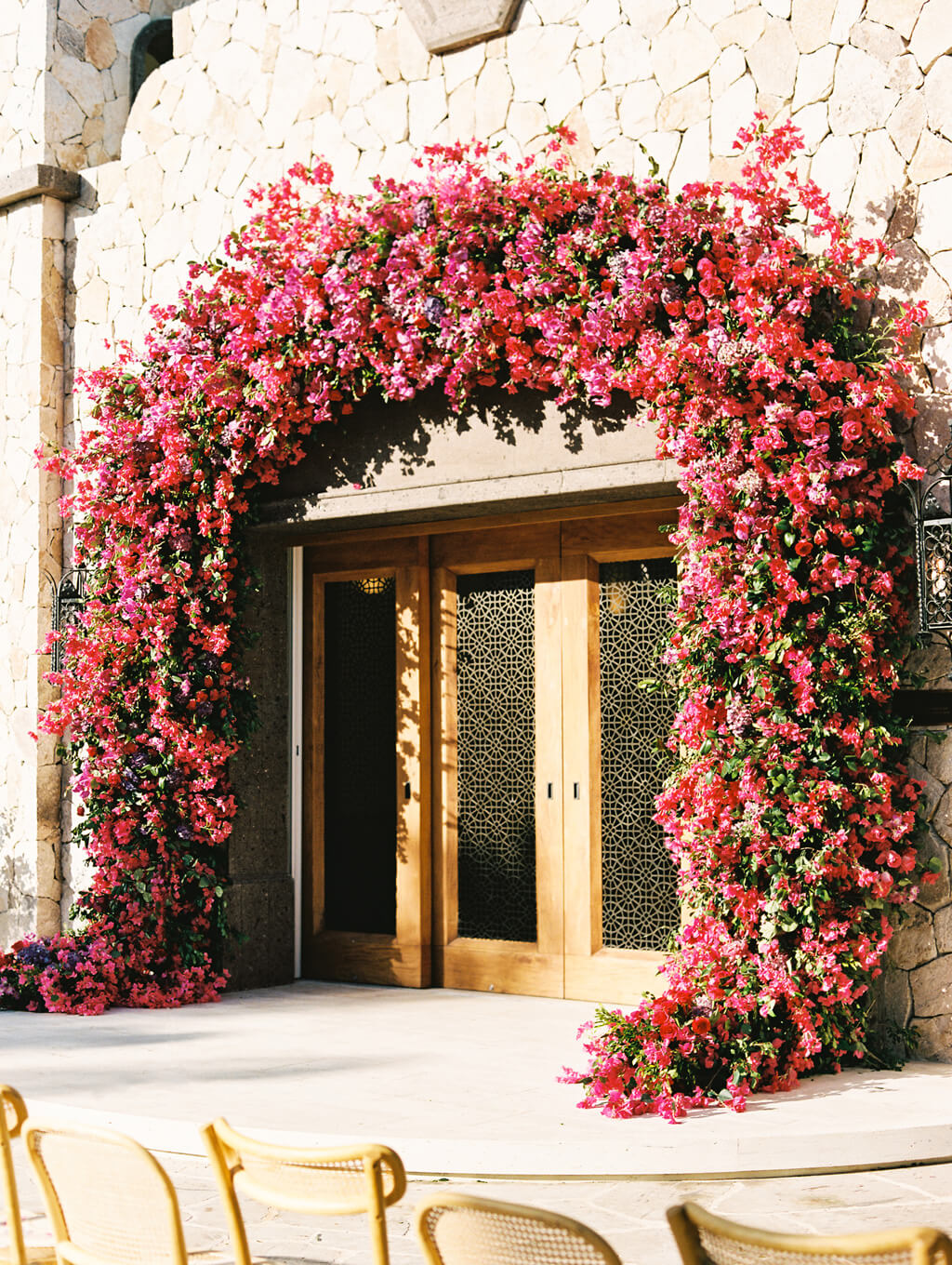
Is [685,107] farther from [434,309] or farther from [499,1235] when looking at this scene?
[499,1235]

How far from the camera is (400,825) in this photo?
8484 millimetres

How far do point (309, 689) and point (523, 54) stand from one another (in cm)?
394

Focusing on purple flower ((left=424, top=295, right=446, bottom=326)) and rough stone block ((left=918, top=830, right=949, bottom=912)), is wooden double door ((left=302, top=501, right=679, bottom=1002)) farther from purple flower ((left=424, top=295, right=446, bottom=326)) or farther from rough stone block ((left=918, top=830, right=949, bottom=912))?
rough stone block ((left=918, top=830, right=949, bottom=912))

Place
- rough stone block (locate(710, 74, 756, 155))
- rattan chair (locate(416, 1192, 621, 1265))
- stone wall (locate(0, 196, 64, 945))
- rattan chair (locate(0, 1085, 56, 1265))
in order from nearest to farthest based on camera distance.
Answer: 1. rattan chair (locate(416, 1192, 621, 1265))
2. rattan chair (locate(0, 1085, 56, 1265))
3. rough stone block (locate(710, 74, 756, 155))
4. stone wall (locate(0, 196, 64, 945))

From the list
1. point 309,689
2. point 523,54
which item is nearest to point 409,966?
point 309,689

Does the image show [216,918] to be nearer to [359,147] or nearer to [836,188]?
[359,147]

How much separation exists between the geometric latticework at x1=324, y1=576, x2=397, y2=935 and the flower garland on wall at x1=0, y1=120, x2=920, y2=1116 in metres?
0.71

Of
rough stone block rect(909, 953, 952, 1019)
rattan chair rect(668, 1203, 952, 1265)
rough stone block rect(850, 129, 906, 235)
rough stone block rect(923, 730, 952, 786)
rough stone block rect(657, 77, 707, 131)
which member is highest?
rough stone block rect(657, 77, 707, 131)

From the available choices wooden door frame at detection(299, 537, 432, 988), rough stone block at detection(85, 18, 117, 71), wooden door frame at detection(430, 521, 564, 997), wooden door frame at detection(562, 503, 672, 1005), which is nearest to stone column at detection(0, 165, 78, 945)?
rough stone block at detection(85, 18, 117, 71)

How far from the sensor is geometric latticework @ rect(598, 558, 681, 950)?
7.59 m

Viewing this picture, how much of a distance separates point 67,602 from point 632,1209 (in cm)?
598

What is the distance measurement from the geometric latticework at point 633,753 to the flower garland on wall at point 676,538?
0.94 metres

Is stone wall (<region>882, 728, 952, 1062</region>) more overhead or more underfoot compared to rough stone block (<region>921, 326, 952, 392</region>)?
more underfoot

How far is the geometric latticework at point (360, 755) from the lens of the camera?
8609mm
